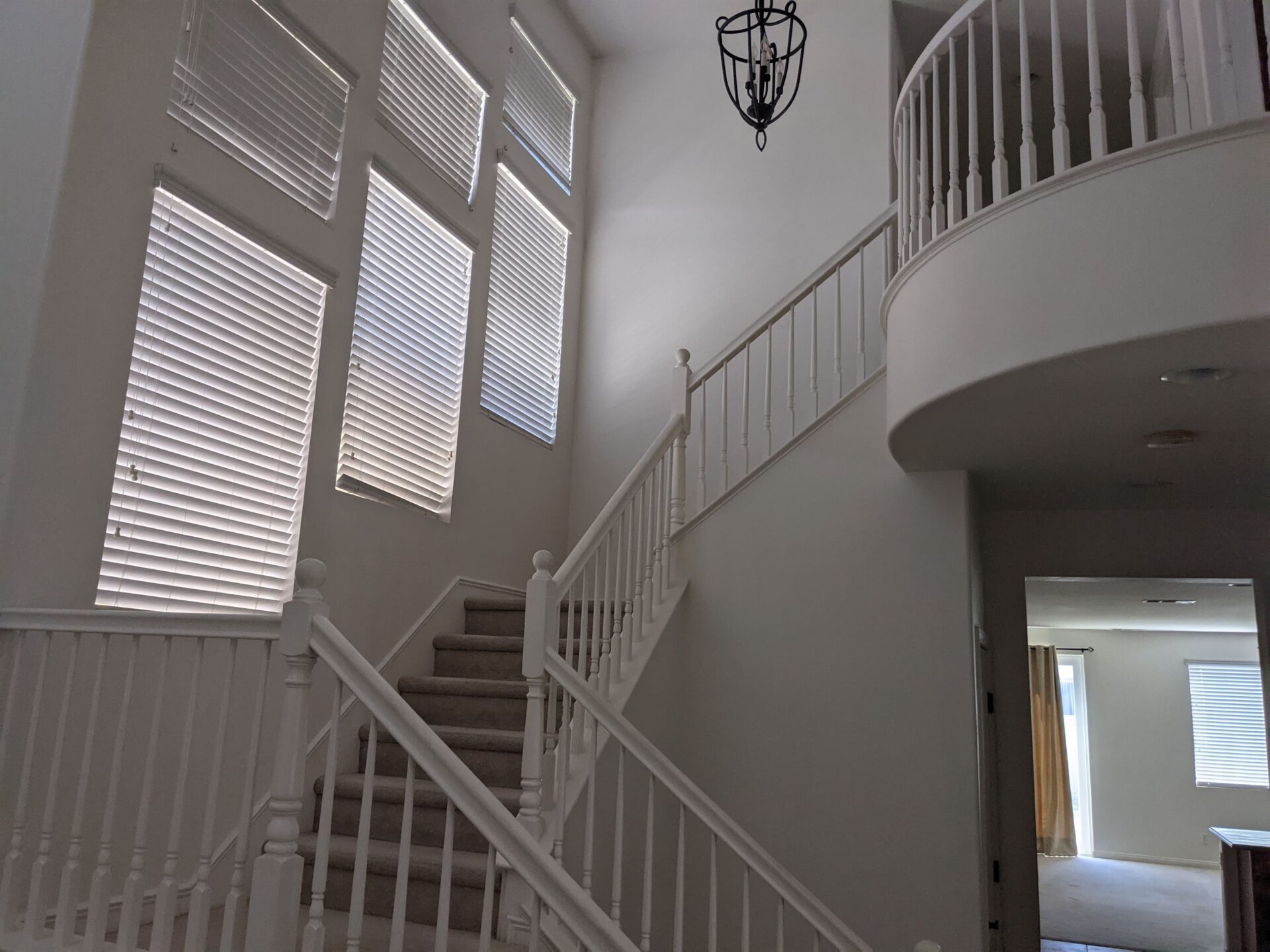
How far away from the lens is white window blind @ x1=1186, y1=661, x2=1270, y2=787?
11078 mm

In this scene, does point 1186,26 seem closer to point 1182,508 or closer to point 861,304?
point 861,304

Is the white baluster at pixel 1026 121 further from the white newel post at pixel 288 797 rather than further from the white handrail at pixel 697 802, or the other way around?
the white newel post at pixel 288 797

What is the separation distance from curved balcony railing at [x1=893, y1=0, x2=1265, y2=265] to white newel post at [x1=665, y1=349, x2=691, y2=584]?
1.29 meters

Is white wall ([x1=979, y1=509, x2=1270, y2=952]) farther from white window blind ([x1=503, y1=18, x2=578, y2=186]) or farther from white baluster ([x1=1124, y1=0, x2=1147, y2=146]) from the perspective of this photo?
white window blind ([x1=503, y1=18, x2=578, y2=186])

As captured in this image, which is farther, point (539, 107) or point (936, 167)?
point (539, 107)

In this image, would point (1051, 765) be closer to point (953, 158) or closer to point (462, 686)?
point (462, 686)

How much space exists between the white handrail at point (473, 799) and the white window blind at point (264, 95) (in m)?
2.35

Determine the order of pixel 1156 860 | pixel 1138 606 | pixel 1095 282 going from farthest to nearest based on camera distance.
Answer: pixel 1156 860
pixel 1138 606
pixel 1095 282

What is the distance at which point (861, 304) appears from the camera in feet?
14.9

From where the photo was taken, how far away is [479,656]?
450 centimetres

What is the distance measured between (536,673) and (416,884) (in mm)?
832

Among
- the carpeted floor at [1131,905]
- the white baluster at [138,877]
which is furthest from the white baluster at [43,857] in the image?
the carpeted floor at [1131,905]

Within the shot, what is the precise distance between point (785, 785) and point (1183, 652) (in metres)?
9.65

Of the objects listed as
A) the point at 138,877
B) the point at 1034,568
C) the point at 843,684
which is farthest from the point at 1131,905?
the point at 138,877
